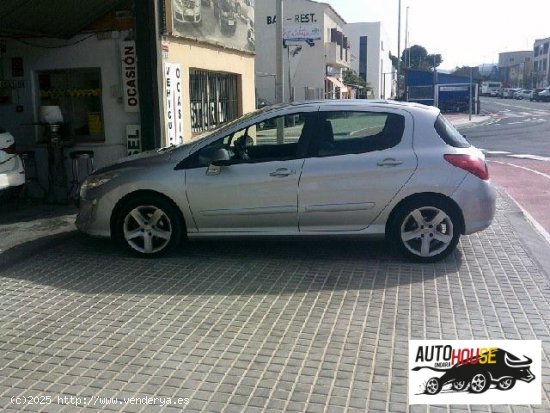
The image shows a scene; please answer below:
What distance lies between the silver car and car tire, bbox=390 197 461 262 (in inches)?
0.4

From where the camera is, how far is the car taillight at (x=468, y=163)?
599 centimetres

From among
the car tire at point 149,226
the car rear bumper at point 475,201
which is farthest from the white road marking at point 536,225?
the car tire at point 149,226

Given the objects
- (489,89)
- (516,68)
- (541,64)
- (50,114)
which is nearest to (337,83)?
(50,114)

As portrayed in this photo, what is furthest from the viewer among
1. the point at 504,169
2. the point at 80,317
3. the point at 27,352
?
the point at 504,169

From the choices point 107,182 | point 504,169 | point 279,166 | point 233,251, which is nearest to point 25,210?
point 107,182

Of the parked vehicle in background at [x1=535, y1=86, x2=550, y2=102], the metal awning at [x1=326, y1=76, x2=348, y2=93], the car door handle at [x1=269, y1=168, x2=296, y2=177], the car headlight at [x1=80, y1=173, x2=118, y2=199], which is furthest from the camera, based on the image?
the parked vehicle in background at [x1=535, y1=86, x2=550, y2=102]

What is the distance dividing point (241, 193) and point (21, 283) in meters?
2.27

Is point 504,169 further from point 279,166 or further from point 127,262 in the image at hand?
point 127,262

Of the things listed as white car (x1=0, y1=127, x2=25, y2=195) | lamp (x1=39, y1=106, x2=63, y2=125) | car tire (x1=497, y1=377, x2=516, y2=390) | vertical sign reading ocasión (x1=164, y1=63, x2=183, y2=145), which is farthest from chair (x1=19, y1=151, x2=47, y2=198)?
car tire (x1=497, y1=377, x2=516, y2=390)

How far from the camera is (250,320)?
4.71m

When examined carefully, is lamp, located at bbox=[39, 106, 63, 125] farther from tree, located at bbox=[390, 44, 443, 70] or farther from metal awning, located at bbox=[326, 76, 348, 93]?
tree, located at bbox=[390, 44, 443, 70]

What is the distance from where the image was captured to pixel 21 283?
222 inches

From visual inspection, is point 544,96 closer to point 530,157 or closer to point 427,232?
point 530,157

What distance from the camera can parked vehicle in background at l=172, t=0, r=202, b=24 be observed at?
9.86m
